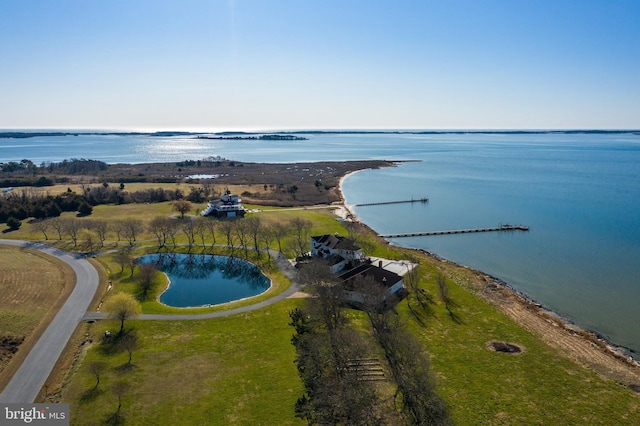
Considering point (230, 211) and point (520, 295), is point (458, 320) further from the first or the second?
point (230, 211)

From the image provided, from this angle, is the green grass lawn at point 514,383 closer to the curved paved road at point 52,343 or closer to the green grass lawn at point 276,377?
the green grass lawn at point 276,377

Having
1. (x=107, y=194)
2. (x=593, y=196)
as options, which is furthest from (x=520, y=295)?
(x=107, y=194)

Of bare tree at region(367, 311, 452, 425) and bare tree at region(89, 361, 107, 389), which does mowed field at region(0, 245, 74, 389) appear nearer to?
bare tree at region(89, 361, 107, 389)

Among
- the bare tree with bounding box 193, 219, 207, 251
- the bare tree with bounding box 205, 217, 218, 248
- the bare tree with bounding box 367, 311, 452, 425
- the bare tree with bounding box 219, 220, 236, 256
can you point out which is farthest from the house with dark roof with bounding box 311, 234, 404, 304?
the bare tree with bounding box 193, 219, 207, 251

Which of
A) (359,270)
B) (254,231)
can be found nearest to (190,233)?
(254,231)

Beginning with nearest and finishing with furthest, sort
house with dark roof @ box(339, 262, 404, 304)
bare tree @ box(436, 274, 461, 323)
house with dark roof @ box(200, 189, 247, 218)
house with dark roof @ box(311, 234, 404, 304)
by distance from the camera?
house with dark roof @ box(339, 262, 404, 304), house with dark roof @ box(311, 234, 404, 304), bare tree @ box(436, 274, 461, 323), house with dark roof @ box(200, 189, 247, 218)

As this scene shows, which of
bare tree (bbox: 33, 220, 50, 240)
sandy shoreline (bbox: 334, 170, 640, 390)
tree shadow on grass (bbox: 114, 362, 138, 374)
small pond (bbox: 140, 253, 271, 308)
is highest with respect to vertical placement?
bare tree (bbox: 33, 220, 50, 240)

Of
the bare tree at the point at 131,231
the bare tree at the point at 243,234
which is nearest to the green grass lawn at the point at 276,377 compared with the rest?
the bare tree at the point at 243,234
